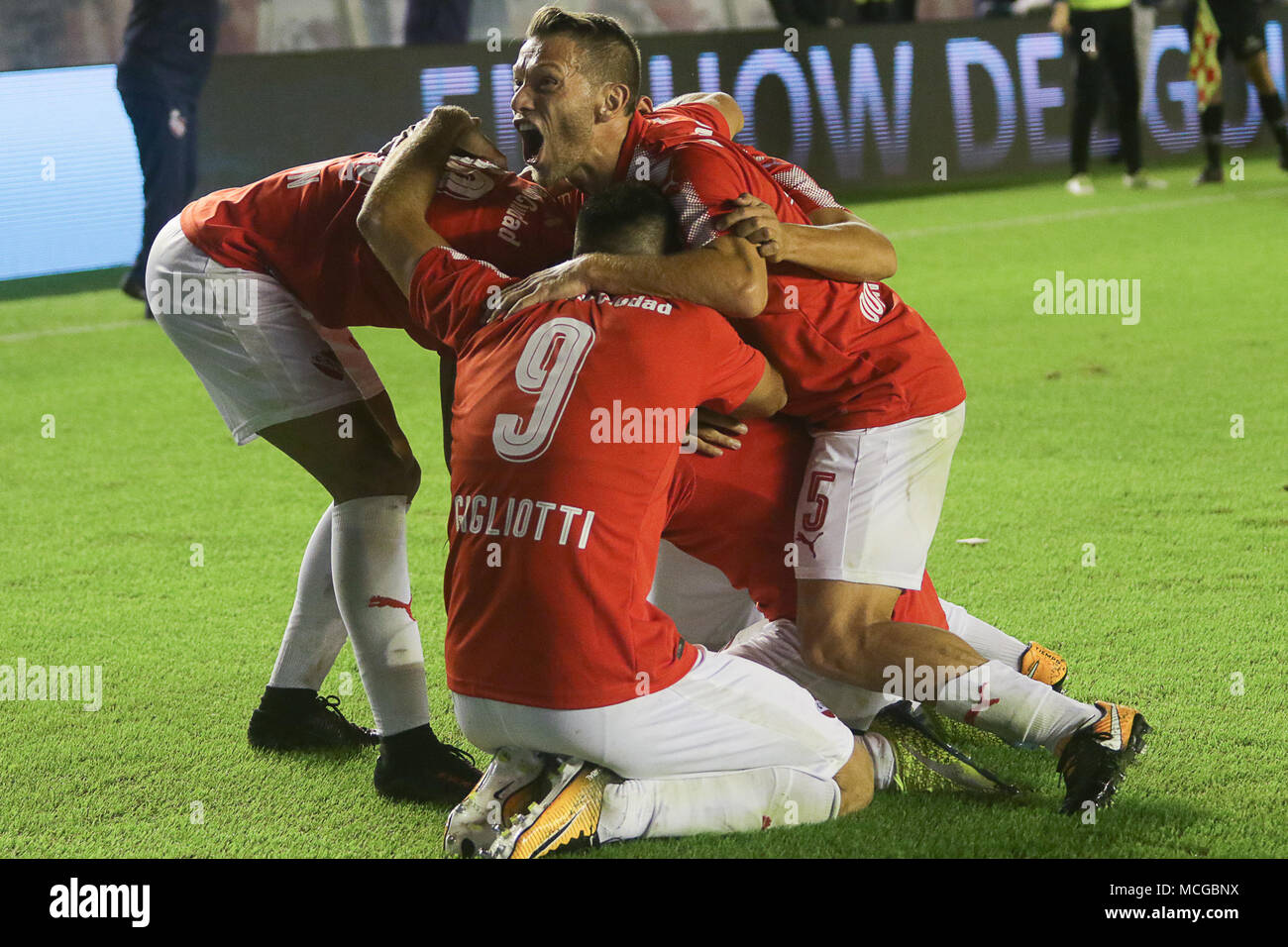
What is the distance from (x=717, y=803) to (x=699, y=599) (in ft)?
2.43

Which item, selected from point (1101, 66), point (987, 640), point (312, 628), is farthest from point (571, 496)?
point (1101, 66)

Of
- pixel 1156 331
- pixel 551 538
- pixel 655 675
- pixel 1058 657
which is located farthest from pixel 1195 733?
pixel 1156 331

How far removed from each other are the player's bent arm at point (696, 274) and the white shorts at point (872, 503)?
0.46 metres

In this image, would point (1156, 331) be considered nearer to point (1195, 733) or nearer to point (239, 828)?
point (1195, 733)

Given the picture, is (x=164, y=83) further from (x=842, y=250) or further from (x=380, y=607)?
(x=842, y=250)

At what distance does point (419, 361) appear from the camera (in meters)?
7.29

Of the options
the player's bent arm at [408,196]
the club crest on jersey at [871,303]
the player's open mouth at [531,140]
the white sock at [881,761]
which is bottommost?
the white sock at [881,761]

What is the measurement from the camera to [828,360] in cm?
299

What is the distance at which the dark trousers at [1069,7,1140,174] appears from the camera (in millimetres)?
11266

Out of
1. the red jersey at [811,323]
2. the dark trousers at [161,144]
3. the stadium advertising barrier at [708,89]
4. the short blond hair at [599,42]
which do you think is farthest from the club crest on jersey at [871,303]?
the stadium advertising barrier at [708,89]

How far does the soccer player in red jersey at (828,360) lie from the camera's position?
277 cm

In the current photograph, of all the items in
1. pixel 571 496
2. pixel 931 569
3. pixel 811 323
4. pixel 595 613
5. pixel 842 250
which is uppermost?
pixel 842 250

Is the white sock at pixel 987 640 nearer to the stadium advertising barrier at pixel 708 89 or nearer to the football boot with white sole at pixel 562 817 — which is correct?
the football boot with white sole at pixel 562 817

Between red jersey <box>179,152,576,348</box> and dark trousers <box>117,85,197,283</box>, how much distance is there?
523 centimetres
